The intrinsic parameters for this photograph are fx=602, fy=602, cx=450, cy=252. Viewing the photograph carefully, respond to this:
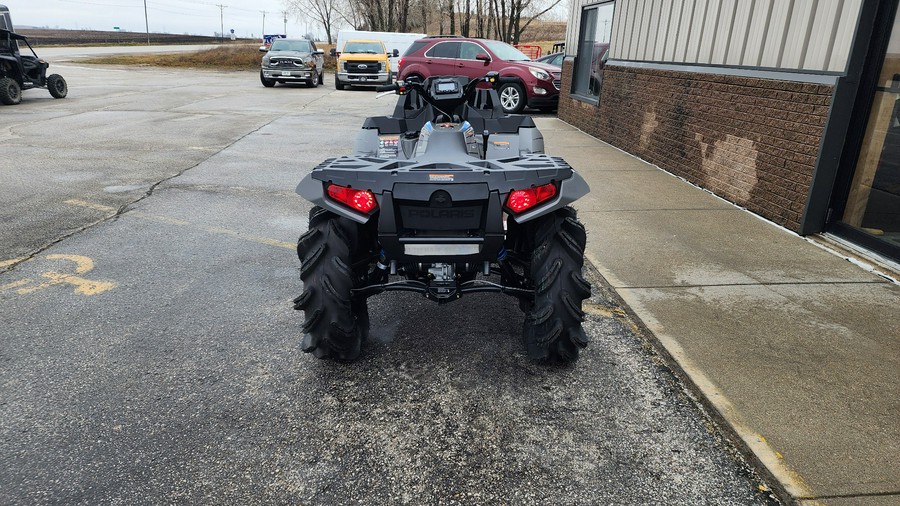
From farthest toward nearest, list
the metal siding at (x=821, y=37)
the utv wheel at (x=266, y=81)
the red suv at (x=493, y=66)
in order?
the utv wheel at (x=266, y=81), the red suv at (x=493, y=66), the metal siding at (x=821, y=37)

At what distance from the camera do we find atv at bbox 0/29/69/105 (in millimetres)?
15453

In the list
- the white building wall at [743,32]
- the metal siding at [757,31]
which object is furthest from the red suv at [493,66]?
the metal siding at [757,31]

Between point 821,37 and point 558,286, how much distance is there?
14.8 feet

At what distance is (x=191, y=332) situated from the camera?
13.1 feet

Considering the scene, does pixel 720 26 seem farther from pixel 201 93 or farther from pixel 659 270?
pixel 201 93

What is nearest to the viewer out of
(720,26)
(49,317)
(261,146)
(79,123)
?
(49,317)

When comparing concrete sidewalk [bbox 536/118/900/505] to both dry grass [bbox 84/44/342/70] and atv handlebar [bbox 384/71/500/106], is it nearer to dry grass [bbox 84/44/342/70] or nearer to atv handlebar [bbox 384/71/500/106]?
atv handlebar [bbox 384/71/500/106]

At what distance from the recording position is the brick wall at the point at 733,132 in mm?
6020

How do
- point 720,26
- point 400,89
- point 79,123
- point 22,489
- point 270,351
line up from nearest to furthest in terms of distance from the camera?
point 22,489, point 270,351, point 400,89, point 720,26, point 79,123

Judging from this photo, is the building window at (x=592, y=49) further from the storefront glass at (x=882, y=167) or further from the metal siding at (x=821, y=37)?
the storefront glass at (x=882, y=167)

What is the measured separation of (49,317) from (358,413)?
8.38 ft

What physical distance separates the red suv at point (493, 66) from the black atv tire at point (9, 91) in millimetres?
10279

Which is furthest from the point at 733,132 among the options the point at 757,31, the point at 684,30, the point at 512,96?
the point at 512,96

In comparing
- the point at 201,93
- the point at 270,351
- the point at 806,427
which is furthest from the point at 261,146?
the point at 201,93
